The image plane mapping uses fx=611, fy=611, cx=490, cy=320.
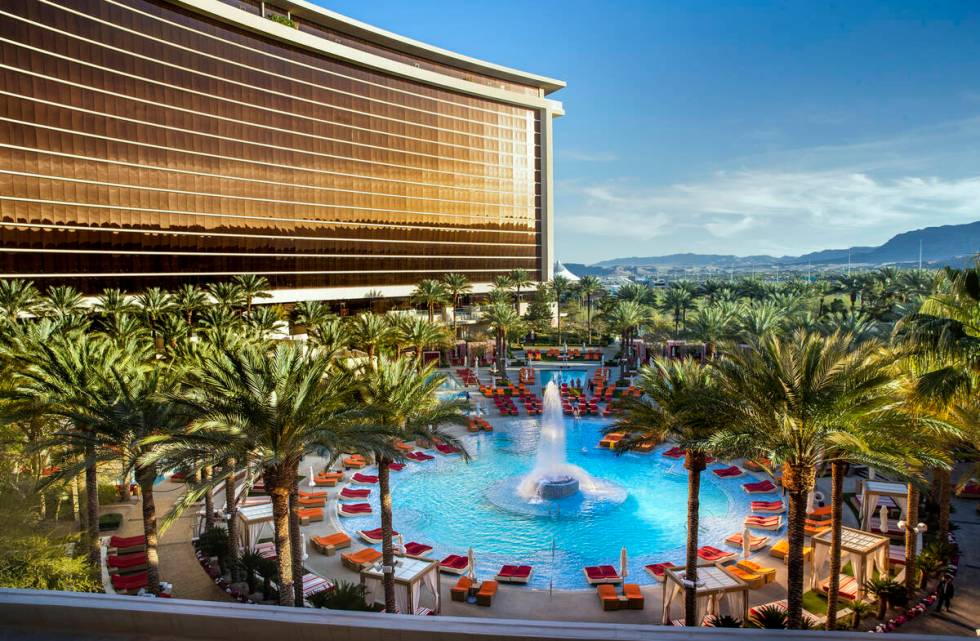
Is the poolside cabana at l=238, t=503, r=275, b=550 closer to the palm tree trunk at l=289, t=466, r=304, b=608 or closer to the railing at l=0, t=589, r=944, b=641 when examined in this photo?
the palm tree trunk at l=289, t=466, r=304, b=608

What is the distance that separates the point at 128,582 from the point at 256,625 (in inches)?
653

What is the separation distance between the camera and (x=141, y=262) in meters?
57.5

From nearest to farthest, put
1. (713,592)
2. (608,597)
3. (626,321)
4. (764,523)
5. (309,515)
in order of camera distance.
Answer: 1. (713,592)
2. (608,597)
3. (764,523)
4. (309,515)
5. (626,321)

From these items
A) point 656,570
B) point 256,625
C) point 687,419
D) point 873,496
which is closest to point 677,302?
point 873,496

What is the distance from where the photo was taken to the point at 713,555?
20906mm

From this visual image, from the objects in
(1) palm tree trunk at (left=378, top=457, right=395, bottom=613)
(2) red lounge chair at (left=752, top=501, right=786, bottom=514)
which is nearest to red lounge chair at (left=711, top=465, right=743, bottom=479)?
(2) red lounge chair at (left=752, top=501, right=786, bottom=514)

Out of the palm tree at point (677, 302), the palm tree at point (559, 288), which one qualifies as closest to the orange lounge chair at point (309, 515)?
the palm tree at point (559, 288)

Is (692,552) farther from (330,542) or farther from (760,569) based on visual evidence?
(330,542)

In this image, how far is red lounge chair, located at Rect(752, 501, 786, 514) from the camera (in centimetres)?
2522

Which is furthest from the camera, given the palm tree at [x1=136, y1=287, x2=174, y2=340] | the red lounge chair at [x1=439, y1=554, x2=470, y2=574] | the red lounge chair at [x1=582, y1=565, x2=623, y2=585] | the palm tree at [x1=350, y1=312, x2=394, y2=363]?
the palm tree at [x1=136, y1=287, x2=174, y2=340]

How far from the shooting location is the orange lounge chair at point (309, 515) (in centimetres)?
2452

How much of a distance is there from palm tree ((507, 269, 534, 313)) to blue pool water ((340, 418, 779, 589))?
4968 cm

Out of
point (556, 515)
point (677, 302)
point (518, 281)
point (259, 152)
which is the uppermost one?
point (259, 152)

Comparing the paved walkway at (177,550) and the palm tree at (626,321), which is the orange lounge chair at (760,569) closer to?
the paved walkway at (177,550)
